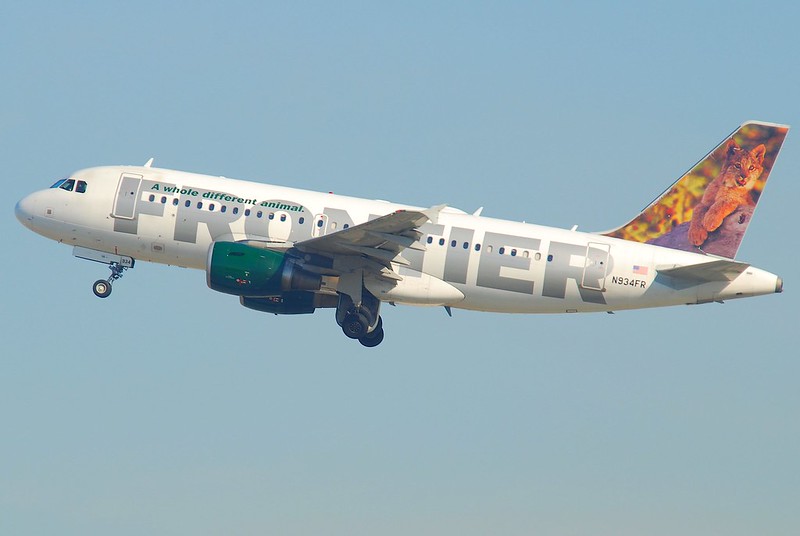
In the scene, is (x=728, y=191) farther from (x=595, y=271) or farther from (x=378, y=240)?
(x=378, y=240)

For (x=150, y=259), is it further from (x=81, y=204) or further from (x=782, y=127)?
(x=782, y=127)

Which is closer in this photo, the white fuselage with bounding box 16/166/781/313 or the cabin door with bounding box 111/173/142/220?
the white fuselage with bounding box 16/166/781/313

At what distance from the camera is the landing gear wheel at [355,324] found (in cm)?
5156

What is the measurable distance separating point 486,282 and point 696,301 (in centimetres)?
819

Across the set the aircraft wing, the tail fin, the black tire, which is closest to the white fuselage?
the tail fin

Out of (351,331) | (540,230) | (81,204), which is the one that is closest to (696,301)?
(540,230)

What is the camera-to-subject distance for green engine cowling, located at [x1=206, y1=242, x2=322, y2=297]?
4962 centimetres

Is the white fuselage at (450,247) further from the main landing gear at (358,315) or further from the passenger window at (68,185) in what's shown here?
the passenger window at (68,185)

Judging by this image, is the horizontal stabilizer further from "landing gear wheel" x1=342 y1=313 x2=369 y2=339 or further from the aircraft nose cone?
the aircraft nose cone

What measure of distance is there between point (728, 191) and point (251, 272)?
19.4 metres

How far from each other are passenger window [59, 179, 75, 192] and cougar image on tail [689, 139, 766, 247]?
25.1m

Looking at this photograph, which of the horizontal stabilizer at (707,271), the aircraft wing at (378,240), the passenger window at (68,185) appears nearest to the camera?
A: the aircraft wing at (378,240)

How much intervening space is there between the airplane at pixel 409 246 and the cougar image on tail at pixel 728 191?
0.15 ft

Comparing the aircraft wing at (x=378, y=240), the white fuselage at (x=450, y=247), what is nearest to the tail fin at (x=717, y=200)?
the white fuselage at (x=450, y=247)
